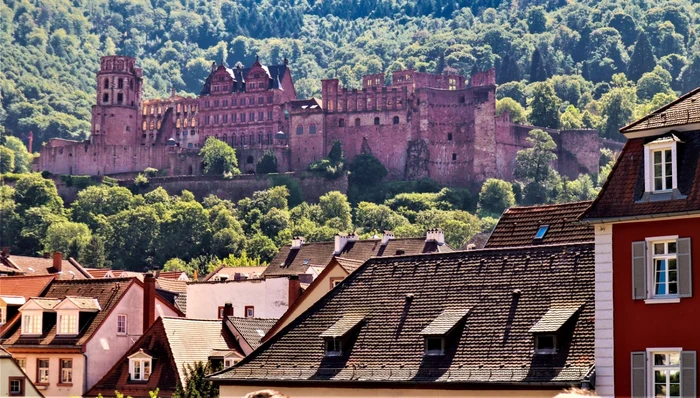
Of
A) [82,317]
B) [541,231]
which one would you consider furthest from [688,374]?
[82,317]

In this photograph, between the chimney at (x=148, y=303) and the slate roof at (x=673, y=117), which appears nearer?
the slate roof at (x=673, y=117)

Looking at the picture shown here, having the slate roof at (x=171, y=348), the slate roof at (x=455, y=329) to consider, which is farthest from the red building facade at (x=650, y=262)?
the slate roof at (x=171, y=348)

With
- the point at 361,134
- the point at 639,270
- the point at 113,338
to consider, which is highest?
the point at 361,134

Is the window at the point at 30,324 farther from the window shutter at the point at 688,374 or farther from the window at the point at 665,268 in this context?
the window shutter at the point at 688,374

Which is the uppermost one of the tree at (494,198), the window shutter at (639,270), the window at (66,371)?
the tree at (494,198)

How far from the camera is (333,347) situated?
3206cm

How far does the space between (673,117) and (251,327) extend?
2122cm

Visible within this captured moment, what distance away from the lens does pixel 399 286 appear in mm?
32812

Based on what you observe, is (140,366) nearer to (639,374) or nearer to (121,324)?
(121,324)

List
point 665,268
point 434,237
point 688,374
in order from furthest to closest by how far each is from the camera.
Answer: point 434,237 → point 665,268 → point 688,374

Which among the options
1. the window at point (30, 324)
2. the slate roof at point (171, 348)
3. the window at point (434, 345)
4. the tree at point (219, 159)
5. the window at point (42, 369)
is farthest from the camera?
the tree at point (219, 159)

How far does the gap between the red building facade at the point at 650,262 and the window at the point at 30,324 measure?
86.5 ft

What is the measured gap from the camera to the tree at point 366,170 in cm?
17750


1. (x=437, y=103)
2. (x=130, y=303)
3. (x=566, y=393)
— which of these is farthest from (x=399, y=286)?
(x=437, y=103)
